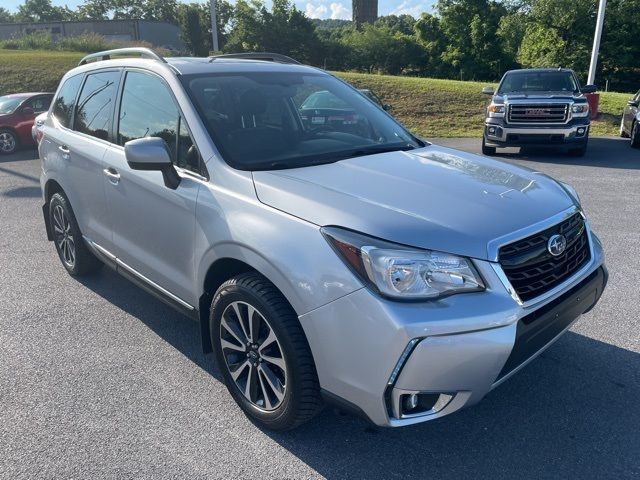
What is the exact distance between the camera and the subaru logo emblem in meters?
2.64

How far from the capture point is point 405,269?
2289 millimetres

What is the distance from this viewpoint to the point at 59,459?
106 inches

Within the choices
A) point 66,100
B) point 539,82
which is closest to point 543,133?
point 539,82

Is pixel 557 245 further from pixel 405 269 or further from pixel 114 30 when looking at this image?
pixel 114 30

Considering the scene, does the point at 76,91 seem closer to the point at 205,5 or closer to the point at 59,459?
the point at 59,459

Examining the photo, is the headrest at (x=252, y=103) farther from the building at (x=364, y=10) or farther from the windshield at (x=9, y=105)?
the building at (x=364, y=10)

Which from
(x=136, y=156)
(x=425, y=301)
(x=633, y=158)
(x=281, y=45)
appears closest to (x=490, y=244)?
(x=425, y=301)

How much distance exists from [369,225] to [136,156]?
1.38 m

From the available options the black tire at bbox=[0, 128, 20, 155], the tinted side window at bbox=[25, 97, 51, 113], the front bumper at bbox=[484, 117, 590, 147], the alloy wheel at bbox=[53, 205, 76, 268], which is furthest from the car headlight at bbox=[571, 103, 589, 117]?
the black tire at bbox=[0, 128, 20, 155]

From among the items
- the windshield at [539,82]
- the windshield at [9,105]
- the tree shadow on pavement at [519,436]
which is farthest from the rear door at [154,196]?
the windshield at [9,105]

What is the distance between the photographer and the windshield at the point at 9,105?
1312 centimetres

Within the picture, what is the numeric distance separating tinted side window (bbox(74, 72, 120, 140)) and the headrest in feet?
3.61

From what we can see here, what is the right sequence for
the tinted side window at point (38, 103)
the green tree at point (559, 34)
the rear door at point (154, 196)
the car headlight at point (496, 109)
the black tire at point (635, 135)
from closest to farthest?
the rear door at point (154, 196), the car headlight at point (496, 109), the black tire at point (635, 135), the tinted side window at point (38, 103), the green tree at point (559, 34)

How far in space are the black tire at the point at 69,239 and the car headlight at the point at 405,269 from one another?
124 inches
